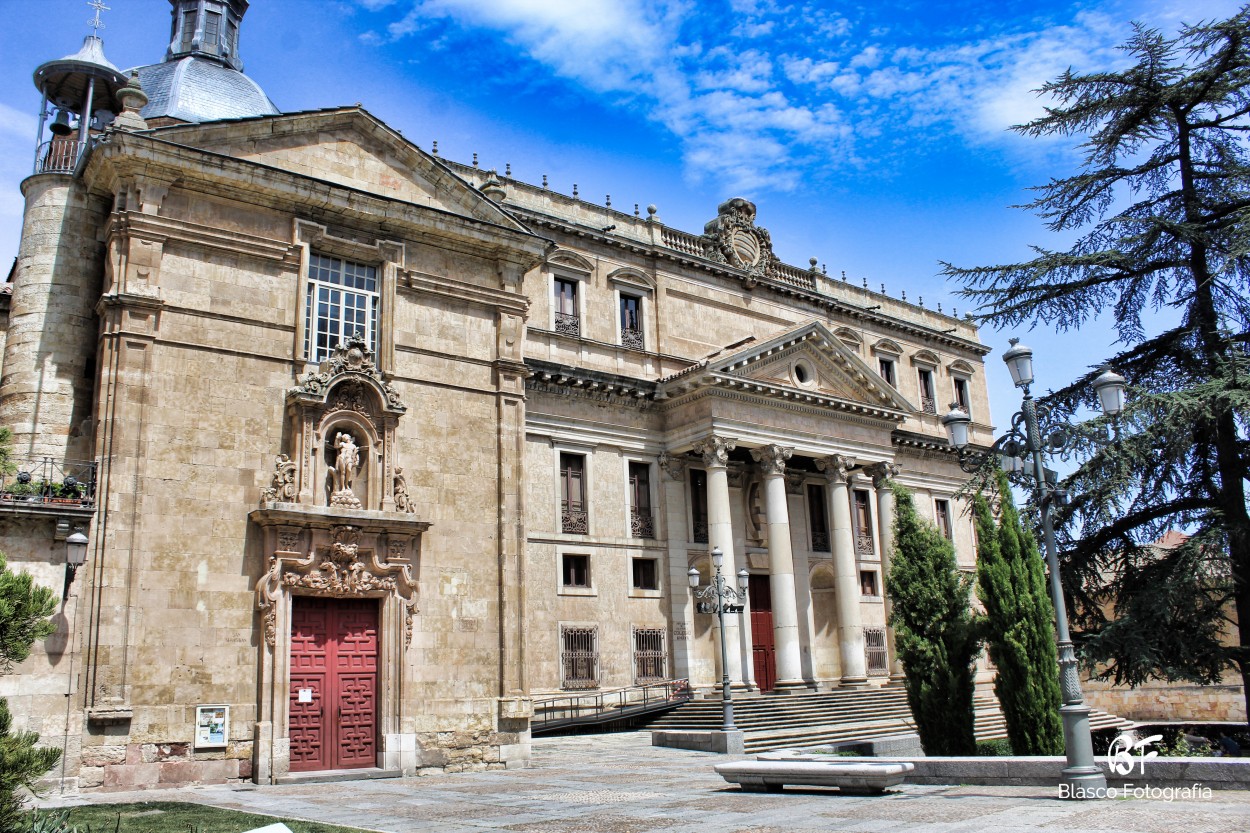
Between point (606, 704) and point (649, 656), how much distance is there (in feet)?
7.43

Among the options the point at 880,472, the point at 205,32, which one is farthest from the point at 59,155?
the point at 880,472

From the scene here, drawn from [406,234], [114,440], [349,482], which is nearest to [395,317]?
[406,234]

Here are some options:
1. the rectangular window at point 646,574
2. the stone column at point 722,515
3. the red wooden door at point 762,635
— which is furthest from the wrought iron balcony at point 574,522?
the red wooden door at point 762,635

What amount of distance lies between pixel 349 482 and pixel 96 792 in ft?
20.6

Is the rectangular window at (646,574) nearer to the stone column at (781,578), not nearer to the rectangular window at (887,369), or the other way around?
the stone column at (781,578)

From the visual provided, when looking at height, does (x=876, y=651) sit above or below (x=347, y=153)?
below

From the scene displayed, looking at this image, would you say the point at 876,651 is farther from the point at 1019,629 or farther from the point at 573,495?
the point at 1019,629

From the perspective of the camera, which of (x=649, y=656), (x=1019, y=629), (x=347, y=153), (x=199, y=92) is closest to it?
(x=1019, y=629)

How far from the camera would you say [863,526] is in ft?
120

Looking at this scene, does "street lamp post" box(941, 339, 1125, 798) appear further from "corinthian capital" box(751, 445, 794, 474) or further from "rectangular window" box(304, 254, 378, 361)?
"corinthian capital" box(751, 445, 794, 474)

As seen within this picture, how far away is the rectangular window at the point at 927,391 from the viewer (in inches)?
1690

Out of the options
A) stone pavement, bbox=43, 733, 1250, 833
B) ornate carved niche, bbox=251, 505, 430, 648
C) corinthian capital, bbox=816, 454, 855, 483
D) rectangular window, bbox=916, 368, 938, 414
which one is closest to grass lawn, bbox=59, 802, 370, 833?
stone pavement, bbox=43, 733, 1250, 833

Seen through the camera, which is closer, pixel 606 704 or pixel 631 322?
pixel 606 704

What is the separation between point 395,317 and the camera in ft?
66.4
